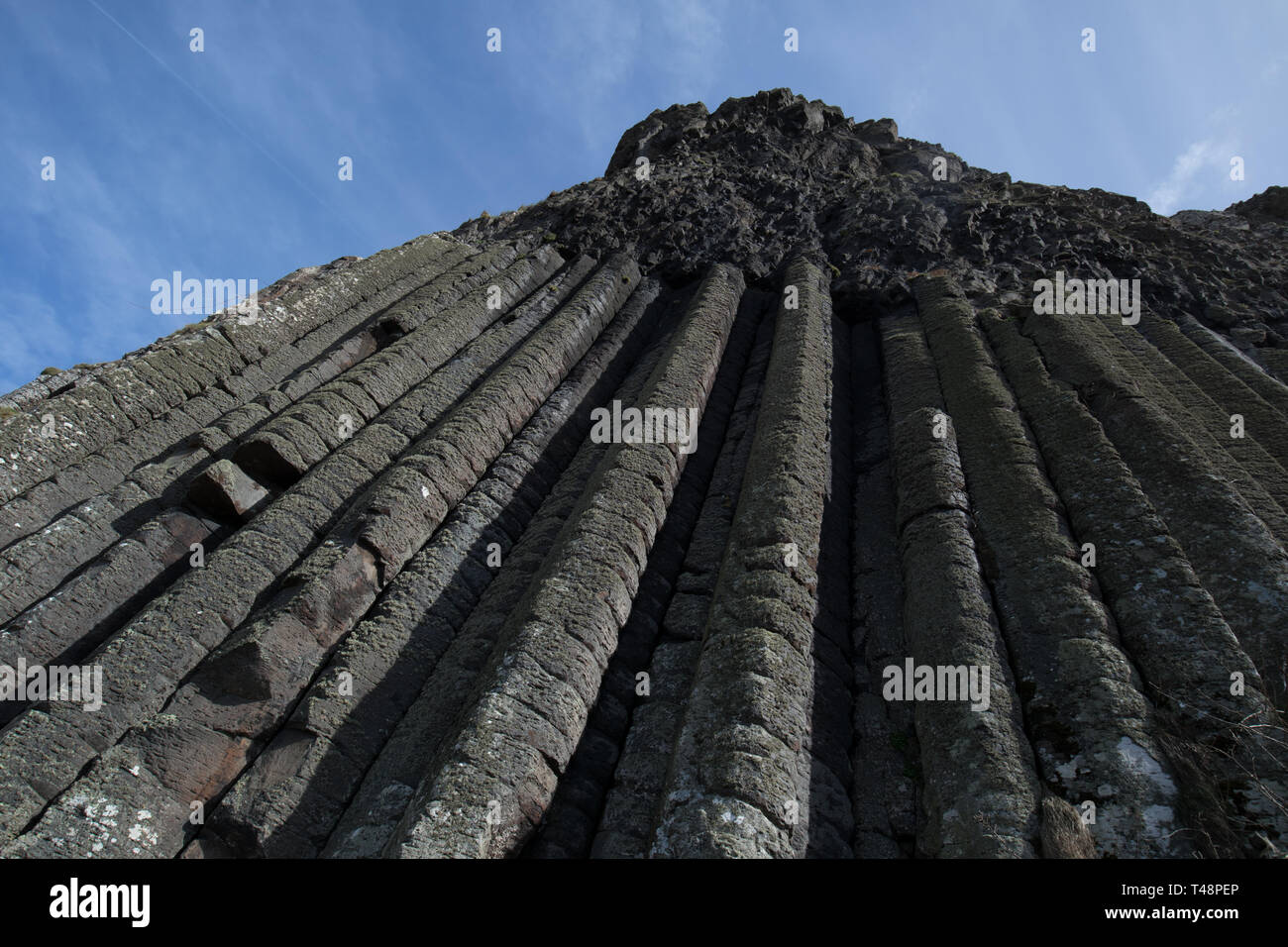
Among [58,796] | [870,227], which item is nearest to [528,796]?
[58,796]

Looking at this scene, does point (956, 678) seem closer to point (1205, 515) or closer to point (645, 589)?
point (645, 589)

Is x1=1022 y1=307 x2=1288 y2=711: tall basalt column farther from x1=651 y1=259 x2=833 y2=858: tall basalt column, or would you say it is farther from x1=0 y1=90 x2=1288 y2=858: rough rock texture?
x1=651 y1=259 x2=833 y2=858: tall basalt column

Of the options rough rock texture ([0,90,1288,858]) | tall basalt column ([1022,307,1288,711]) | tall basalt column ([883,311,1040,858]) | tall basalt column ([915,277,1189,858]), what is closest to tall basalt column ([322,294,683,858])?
rough rock texture ([0,90,1288,858])

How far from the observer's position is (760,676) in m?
6.49

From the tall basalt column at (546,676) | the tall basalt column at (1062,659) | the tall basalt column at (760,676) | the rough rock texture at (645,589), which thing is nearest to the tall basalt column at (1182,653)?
the rough rock texture at (645,589)

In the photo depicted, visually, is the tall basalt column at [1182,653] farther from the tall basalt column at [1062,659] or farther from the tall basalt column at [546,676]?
the tall basalt column at [546,676]

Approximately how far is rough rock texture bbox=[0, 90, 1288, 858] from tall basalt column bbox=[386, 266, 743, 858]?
35 millimetres

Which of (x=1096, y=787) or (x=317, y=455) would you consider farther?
(x=317, y=455)

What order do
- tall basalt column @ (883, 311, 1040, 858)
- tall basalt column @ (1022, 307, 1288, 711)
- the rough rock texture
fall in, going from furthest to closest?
tall basalt column @ (1022, 307, 1288, 711) → the rough rock texture → tall basalt column @ (883, 311, 1040, 858)

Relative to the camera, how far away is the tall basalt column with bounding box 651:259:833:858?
17.7 ft

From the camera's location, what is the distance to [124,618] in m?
7.61

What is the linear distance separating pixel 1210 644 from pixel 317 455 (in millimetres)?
9604

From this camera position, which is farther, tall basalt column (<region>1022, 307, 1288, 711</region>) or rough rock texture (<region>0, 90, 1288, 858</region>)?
tall basalt column (<region>1022, 307, 1288, 711</region>)

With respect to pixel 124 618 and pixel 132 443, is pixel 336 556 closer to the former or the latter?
pixel 124 618
